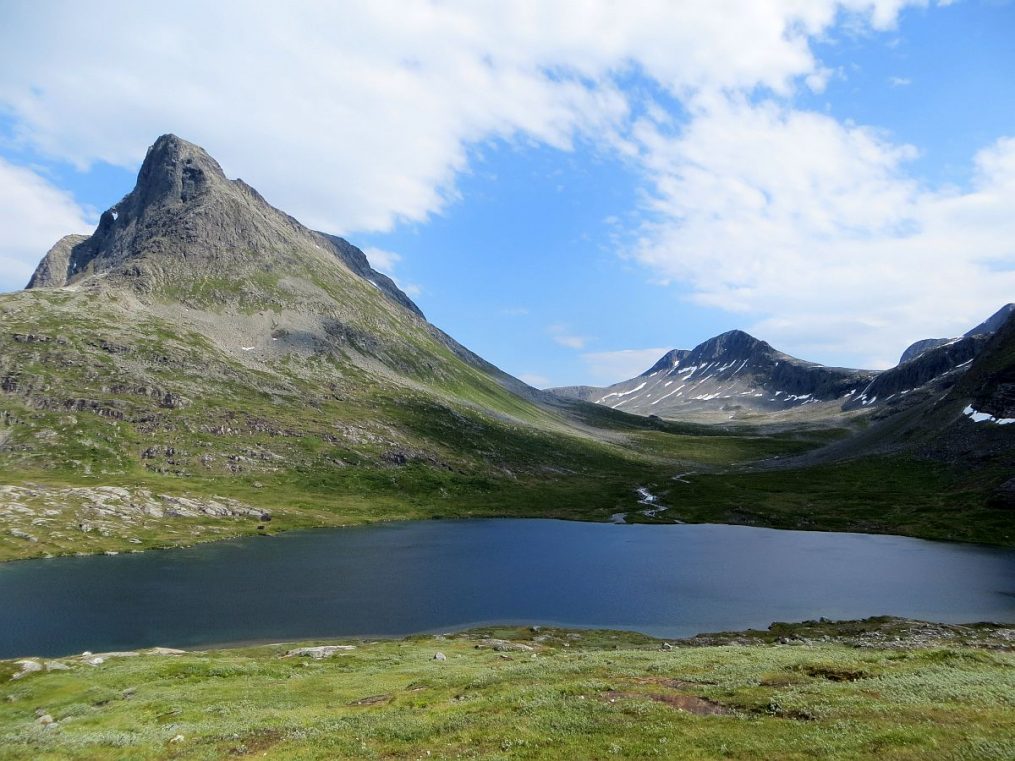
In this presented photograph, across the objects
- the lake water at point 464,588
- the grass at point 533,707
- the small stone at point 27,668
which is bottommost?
the lake water at point 464,588

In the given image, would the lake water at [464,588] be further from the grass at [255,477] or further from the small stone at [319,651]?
the grass at [255,477]

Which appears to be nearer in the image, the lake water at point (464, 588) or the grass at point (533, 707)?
the grass at point (533, 707)

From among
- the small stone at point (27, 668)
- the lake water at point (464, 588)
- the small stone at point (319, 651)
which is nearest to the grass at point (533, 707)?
the small stone at point (27, 668)

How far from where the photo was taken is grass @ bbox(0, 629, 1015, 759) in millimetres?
22016

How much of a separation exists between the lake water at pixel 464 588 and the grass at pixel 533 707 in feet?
68.1

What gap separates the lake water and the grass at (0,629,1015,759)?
20750 millimetres

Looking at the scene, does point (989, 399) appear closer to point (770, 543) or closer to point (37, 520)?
point (770, 543)

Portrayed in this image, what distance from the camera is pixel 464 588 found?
285 feet

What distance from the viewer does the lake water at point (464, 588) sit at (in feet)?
224

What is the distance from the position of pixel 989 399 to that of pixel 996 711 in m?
214

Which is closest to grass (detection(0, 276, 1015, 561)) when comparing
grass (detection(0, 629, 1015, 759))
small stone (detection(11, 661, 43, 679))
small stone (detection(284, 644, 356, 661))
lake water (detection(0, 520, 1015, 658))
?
lake water (detection(0, 520, 1015, 658))

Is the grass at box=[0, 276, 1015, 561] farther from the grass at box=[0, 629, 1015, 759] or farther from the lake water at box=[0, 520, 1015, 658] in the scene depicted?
the grass at box=[0, 629, 1015, 759]

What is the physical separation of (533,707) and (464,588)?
6059 centimetres

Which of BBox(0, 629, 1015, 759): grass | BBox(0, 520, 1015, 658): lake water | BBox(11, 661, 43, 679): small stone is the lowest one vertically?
BBox(0, 520, 1015, 658): lake water
